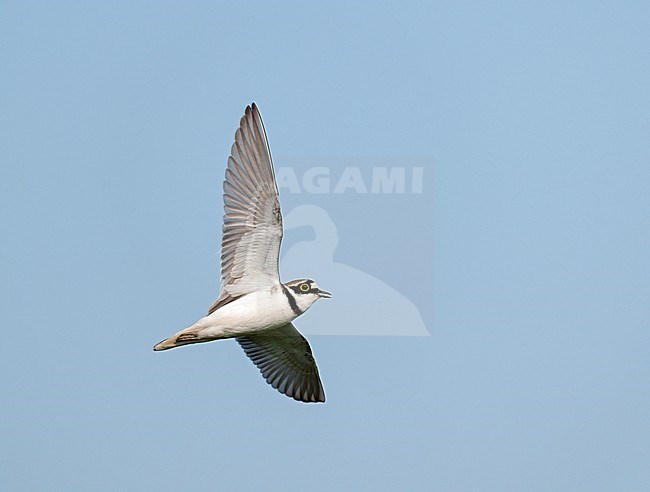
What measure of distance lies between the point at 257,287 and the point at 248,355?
277 cm

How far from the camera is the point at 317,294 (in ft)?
Answer: 52.4

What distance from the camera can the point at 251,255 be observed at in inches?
649

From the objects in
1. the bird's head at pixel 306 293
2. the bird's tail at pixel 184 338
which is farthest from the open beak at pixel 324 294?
the bird's tail at pixel 184 338

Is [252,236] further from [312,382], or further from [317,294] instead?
[312,382]

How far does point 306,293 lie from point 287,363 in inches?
125

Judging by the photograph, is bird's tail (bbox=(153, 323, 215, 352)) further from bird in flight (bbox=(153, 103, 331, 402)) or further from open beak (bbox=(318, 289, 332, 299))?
open beak (bbox=(318, 289, 332, 299))

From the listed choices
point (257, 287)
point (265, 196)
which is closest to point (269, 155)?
point (265, 196)

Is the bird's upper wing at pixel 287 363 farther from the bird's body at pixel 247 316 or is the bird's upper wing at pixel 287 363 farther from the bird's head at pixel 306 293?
the bird's head at pixel 306 293

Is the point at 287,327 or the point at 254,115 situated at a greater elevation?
the point at 254,115

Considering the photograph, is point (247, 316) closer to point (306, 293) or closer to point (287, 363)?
point (306, 293)

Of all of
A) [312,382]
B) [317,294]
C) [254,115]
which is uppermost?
[254,115]

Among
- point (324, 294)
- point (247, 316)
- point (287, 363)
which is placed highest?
point (324, 294)

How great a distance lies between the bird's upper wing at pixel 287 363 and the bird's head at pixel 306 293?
7.70 ft

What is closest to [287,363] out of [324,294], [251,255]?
[251,255]
